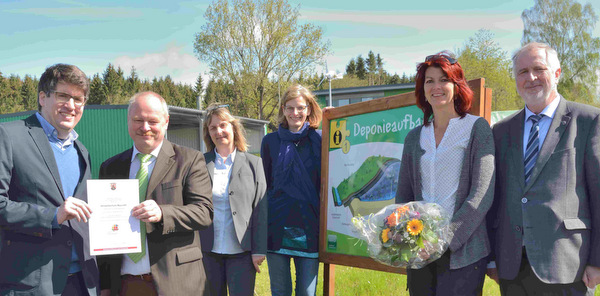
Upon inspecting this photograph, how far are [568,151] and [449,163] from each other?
0.65 metres

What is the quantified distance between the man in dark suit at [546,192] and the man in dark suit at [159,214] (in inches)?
74.9

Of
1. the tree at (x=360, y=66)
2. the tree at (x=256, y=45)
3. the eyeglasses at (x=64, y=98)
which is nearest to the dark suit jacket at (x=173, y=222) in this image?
the eyeglasses at (x=64, y=98)

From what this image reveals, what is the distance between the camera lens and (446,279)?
2766 millimetres

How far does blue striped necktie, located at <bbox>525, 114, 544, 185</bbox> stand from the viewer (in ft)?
9.05

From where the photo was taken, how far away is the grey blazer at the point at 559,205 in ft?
8.42

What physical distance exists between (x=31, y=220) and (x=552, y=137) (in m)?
3.01

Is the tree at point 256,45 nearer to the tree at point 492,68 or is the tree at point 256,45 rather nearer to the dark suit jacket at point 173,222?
the tree at point 492,68

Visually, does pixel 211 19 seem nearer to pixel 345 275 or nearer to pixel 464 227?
pixel 345 275

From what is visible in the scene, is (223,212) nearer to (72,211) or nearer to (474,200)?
(72,211)

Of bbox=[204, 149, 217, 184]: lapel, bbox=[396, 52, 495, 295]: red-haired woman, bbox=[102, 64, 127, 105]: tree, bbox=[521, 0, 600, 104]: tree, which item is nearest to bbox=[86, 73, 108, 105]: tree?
bbox=[102, 64, 127, 105]: tree

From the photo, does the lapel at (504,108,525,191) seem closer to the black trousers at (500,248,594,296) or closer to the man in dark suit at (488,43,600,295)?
the man in dark suit at (488,43,600,295)

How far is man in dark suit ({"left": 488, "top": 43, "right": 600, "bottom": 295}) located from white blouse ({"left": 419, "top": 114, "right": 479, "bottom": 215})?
0.90ft

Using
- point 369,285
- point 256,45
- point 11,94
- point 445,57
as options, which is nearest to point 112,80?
point 11,94

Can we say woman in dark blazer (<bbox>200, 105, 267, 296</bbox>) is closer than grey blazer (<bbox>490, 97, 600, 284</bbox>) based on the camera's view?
No
